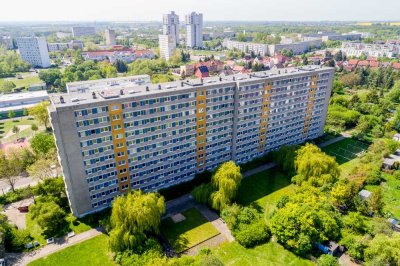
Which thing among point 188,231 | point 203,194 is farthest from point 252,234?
point 203,194

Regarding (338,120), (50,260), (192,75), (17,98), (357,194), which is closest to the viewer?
(50,260)

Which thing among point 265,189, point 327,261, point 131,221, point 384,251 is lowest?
point 265,189

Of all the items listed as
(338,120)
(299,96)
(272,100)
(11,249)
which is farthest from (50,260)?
(338,120)

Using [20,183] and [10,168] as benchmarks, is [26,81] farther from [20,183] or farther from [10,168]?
[10,168]

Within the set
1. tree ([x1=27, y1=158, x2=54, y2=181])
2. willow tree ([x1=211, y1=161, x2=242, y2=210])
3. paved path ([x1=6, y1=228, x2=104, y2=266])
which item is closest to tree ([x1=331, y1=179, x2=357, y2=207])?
willow tree ([x1=211, y1=161, x2=242, y2=210])

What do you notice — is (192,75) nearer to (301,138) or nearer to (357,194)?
(301,138)
